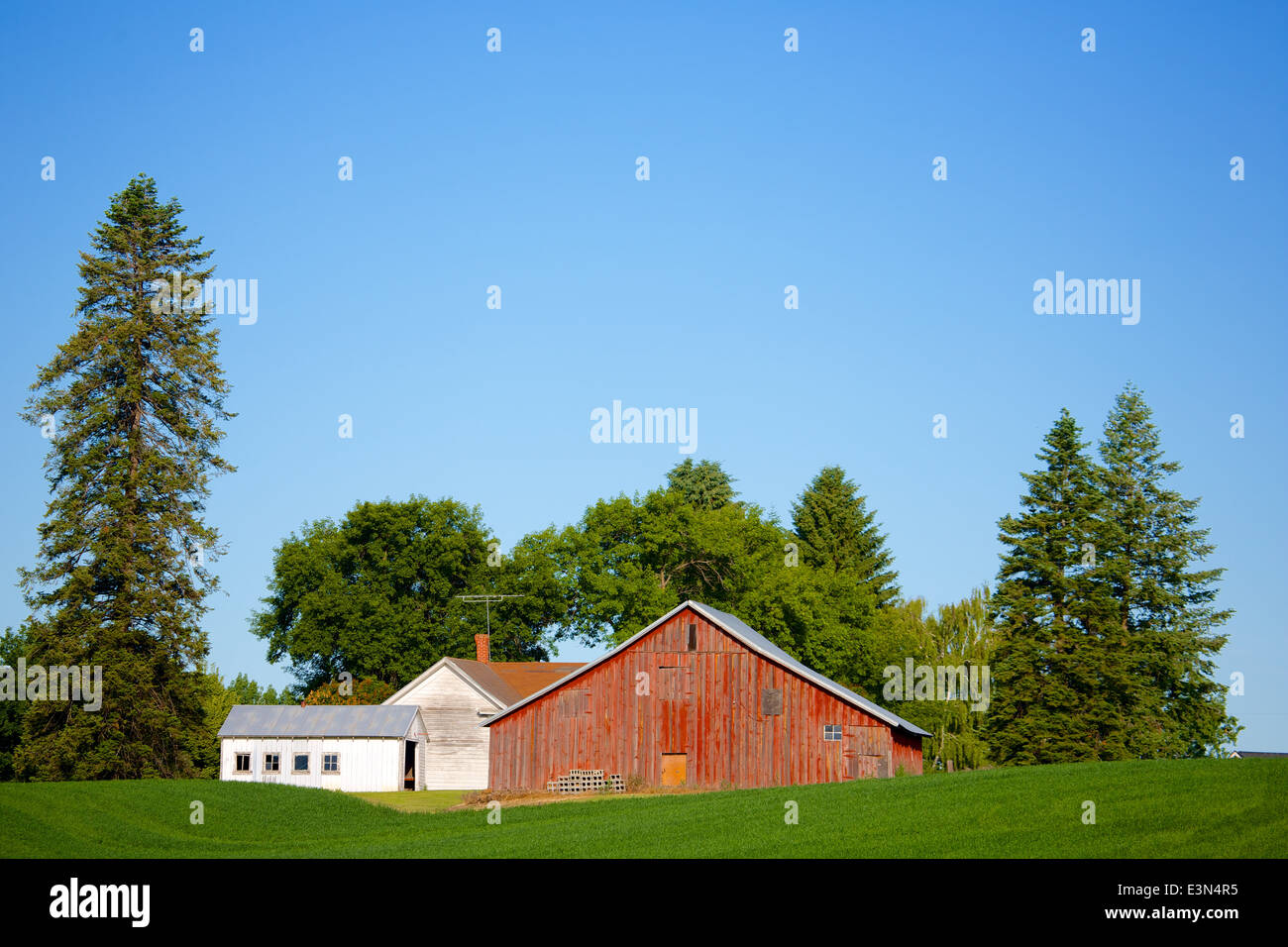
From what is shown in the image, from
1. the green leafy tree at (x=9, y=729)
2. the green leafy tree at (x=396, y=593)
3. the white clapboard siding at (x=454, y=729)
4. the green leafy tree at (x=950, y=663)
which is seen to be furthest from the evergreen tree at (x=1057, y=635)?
the green leafy tree at (x=9, y=729)

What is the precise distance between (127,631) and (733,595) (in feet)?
121

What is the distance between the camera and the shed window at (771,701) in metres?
47.2

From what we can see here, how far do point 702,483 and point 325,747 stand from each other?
51.8m

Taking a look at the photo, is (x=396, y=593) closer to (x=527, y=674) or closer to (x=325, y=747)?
(x=527, y=674)

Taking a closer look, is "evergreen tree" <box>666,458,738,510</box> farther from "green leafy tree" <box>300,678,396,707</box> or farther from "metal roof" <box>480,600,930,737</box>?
"metal roof" <box>480,600,930,737</box>

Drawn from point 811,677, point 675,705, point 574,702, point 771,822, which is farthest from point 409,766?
point 771,822

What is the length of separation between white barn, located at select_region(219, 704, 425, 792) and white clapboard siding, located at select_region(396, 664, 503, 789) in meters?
1.76

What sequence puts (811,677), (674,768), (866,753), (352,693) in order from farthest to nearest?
(352,693), (674,768), (811,677), (866,753)

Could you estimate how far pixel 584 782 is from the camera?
48250 mm

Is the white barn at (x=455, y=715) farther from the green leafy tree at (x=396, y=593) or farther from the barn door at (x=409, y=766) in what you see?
the green leafy tree at (x=396, y=593)
